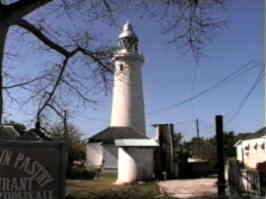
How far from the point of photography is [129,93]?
25672mm

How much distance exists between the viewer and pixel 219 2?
5949mm

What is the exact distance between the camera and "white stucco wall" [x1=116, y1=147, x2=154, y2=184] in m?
14.6

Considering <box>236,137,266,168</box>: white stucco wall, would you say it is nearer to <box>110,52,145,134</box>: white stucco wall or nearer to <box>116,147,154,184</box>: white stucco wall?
<box>116,147,154,184</box>: white stucco wall

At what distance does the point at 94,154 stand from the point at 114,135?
7.90 ft

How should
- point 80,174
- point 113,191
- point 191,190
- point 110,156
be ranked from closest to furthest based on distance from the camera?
point 191,190, point 113,191, point 80,174, point 110,156

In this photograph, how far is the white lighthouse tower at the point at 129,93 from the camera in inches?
1006

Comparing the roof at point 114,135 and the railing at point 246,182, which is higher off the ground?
the roof at point 114,135

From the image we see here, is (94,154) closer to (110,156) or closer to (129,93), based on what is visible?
(110,156)

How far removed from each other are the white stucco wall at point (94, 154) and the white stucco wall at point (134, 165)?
381 inches

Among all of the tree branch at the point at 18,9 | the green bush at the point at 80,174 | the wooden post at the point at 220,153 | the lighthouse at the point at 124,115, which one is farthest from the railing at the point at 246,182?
the lighthouse at the point at 124,115

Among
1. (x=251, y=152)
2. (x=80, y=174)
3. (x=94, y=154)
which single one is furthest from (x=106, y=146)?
(x=251, y=152)

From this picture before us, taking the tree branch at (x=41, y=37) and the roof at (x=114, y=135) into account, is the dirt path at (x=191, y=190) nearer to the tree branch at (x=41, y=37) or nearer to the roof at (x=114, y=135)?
the tree branch at (x=41, y=37)

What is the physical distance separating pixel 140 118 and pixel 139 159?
11.4 metres

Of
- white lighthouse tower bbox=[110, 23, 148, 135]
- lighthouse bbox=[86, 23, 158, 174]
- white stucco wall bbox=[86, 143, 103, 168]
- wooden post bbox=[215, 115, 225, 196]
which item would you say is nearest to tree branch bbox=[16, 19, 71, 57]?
wooden post bbox=[215, 115, 225, 196]
